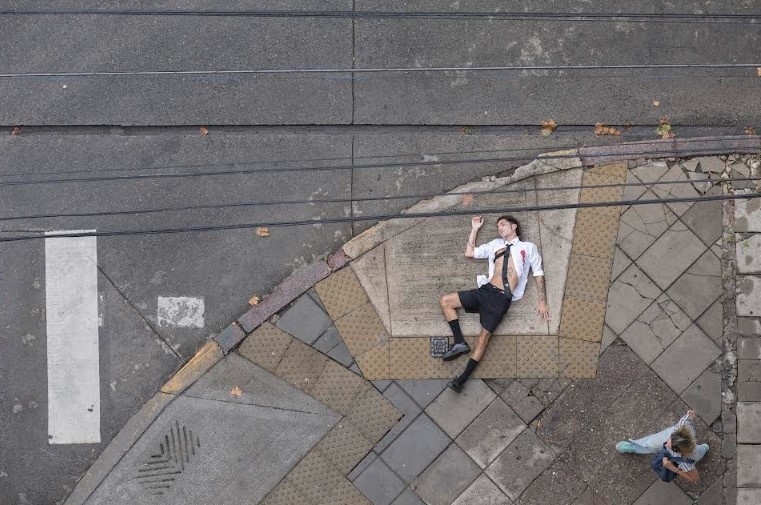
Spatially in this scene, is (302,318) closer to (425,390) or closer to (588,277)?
(425,390)

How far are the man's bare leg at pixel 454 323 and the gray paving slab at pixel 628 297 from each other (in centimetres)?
170

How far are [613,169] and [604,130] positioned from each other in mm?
481

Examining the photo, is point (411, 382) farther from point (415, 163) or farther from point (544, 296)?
point (415, 163)

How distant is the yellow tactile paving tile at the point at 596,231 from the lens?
8156 millimetres

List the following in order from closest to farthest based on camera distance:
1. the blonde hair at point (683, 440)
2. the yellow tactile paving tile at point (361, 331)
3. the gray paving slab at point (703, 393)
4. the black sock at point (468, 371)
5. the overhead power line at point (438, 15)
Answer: the blonde hair at point (683, 440) → the black sock at point (468, 371) → the gray paving slab at point (703, 393) → the yellow tactile paving tile at point (361, 331) → the overhead power line at point (438, 15)

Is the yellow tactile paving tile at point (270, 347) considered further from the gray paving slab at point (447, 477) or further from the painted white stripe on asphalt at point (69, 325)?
the gray paving slab at point (447, 477)

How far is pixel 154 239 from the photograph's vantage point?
837 cm

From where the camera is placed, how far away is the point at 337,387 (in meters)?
8.19

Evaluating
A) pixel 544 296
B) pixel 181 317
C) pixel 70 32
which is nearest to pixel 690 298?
pixel 544 296

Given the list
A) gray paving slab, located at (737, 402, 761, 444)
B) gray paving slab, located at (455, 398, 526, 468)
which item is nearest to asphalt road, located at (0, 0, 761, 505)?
gray paving slab, located at (455, 398, 526, 468)

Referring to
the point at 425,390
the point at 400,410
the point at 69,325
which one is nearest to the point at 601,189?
the point at 425,390

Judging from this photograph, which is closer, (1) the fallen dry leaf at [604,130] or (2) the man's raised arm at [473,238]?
(2) the man's raised arm at [473,238]

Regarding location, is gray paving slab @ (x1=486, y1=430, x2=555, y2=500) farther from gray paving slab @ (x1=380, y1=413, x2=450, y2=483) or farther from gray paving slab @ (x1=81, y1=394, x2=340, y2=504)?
gray paving slab @ (x1=81, y1=394, x2=340, y2=504)

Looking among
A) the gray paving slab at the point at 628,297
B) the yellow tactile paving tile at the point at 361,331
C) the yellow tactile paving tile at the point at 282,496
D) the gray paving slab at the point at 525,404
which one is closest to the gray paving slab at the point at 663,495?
the gray paving slab at the point at 525,404
